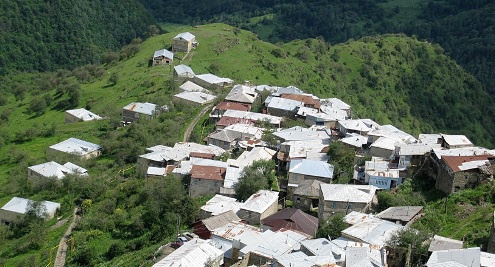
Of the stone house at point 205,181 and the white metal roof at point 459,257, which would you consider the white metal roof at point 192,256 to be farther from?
the stone house at point 205,181

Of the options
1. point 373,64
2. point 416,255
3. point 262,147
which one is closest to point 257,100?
point 262,147

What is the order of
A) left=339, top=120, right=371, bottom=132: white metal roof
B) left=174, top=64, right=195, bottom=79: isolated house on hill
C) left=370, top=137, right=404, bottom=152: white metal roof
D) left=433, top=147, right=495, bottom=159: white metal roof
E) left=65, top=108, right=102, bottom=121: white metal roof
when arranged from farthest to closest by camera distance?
left=174, top=64, right=195, bottom=79: isolated house on hill
left=65, top=108, right=102, bottom=121: white metal roof
left=339, top=120, right=371, bottom=132: white metal roof
left=370, top=137, right=404, bottom=152: white metal roof
left=433, top=147, right=495, bottom=159: white metal roof

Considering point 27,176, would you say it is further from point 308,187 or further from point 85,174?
point 308,187

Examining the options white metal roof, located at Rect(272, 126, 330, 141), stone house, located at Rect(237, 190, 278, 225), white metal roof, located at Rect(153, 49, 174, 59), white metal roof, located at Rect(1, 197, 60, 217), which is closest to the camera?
stone house, located at Rect(237, 190, 278, 225)

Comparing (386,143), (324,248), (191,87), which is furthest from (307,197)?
(191,87)

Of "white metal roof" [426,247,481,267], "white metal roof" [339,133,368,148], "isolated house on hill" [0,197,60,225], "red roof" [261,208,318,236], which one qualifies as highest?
"white metal roof" [426,247,481,267]

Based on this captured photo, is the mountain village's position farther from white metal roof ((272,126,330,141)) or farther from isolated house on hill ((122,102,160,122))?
isolated house on hill ((122,102,160,122))

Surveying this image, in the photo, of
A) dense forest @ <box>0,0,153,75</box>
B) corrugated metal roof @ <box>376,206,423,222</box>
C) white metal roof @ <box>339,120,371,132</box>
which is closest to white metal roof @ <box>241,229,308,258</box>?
corrugated metal roof @ <box>376,206,423,222</box>

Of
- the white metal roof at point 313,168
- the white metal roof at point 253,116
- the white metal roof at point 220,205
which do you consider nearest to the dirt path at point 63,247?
the white metal roof at point 220,205
